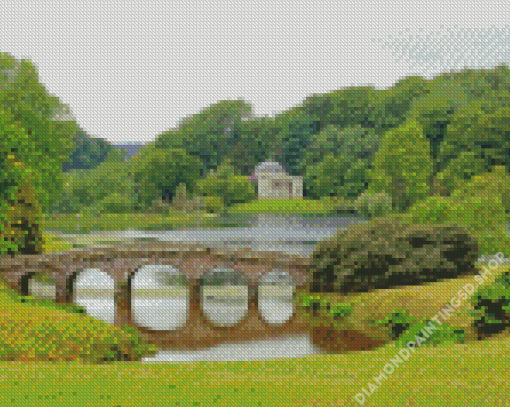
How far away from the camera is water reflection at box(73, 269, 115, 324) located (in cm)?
2425

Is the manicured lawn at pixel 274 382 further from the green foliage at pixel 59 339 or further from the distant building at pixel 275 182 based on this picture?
the distant building at pixel 275 182

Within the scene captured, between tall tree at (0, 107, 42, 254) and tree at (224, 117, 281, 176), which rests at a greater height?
tree at (224, 117, 281, 176)

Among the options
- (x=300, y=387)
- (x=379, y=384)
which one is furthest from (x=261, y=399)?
(x=379, y=384)

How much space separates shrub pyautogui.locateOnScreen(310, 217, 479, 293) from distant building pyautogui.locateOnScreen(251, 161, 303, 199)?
4369 millimetres

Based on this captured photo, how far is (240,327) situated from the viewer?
866 inches

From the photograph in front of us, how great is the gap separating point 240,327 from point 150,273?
8.80 metres

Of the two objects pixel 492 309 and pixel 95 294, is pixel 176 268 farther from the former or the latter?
pixel 492 309

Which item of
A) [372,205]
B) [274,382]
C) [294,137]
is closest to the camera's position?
[274,382]

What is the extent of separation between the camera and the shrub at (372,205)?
1009 inches

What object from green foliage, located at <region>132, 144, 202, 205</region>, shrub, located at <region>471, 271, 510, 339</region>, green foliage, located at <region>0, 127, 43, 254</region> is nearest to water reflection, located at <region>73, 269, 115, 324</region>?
green foliage, located at <region>0, 127, 43, 254</region>

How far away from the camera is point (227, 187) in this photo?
81.3 feet

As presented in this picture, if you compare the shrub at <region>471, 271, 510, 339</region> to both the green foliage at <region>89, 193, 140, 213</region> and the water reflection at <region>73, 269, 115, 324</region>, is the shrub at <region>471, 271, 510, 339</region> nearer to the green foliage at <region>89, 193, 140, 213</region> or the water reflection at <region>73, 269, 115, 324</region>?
the water reflection at <region>73, 269, 115, 324</region>

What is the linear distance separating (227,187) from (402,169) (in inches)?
296

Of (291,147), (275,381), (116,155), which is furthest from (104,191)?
(275,381)
